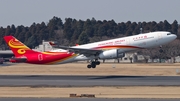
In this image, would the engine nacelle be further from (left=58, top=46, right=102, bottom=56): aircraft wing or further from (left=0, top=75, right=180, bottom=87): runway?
(left=0, top=75, right=180, bottom=87): runway

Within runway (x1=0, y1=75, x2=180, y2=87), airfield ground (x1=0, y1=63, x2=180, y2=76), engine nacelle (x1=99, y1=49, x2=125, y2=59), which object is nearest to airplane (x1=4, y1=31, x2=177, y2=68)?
engine nacelle (x1=99, y1=49, x2=125, y2=59)

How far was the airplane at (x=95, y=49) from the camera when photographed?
188 feet

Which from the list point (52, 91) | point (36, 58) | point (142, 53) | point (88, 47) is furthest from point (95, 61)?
point (142, 53)

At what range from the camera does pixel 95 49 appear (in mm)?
58688

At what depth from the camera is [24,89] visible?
37.2 m

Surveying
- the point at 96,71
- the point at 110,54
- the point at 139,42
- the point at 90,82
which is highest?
the point at 139,42

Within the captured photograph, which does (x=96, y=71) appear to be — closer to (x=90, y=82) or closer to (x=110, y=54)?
(x=110, y=54)

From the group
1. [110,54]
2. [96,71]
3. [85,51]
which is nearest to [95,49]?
[85,51]

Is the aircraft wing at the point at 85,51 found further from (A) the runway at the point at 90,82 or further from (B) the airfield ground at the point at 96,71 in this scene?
(A) the runway at the point at 90,82

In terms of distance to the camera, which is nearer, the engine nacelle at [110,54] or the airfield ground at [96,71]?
the engine nacelle at [110,54]

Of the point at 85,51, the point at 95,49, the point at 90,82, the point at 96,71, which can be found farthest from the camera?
the point at 96,71

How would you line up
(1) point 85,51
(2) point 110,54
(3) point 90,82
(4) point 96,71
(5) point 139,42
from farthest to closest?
(4) point 96,71 < (1) point 85,51 < (5) point 139,42 < (2) point 110,54 < (3) point 90,82

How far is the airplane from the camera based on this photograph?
57.4 metres

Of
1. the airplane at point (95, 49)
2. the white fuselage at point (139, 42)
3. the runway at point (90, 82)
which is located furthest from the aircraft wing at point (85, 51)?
the runway at point (90, 82)
